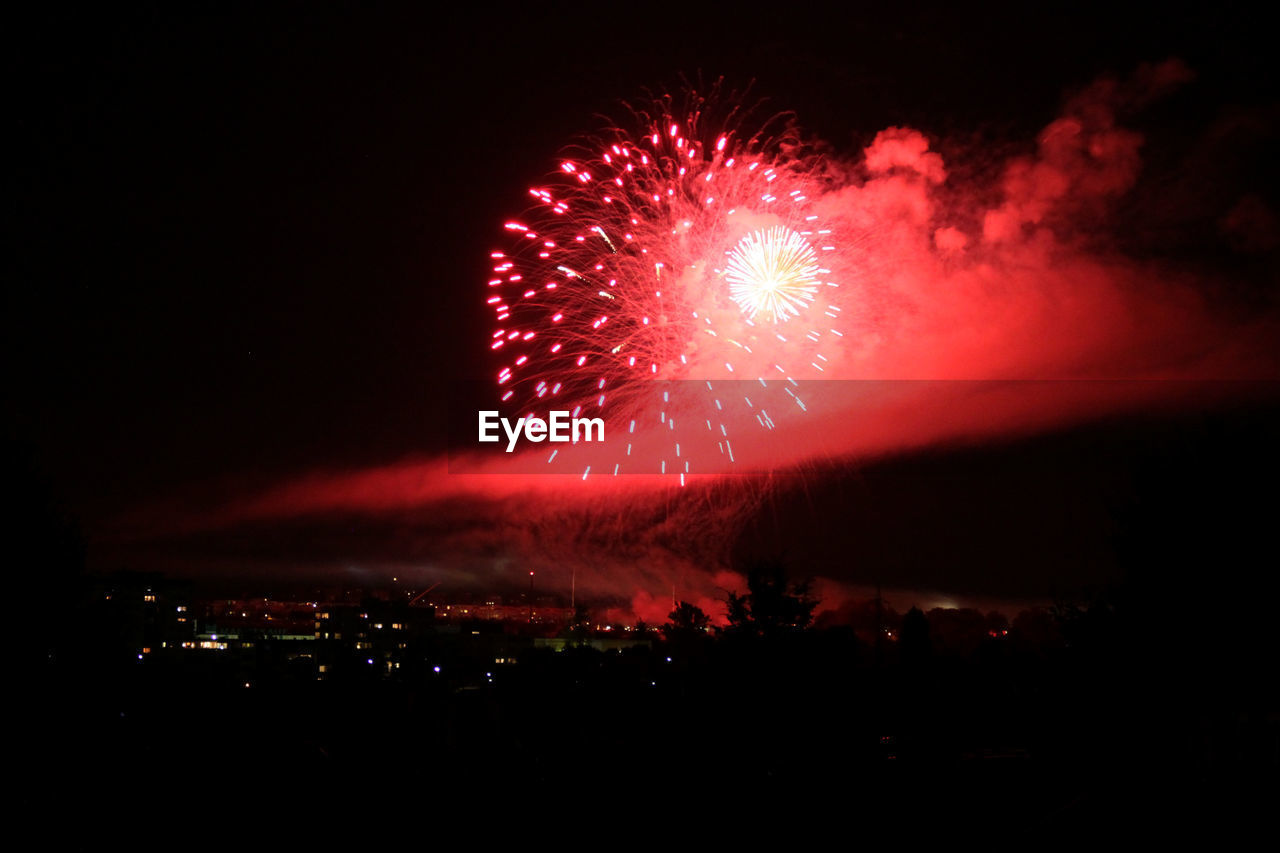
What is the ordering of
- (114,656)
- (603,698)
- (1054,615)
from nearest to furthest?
1. (114,656)
2. (603,698)
3. (1054,615)

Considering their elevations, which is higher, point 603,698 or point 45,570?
point 45,570

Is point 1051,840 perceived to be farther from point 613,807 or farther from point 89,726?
point 89,726

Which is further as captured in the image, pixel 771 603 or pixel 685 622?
pixel 685 622

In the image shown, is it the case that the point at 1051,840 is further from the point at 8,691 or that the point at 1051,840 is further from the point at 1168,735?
the point at 8,691

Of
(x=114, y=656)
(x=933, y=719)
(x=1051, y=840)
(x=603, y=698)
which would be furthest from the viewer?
(x=933, y=719)

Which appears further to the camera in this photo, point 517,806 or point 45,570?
point 45,570

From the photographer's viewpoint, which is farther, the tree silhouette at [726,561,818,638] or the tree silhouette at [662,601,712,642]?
the tree silhouette at [662,601,712,642]

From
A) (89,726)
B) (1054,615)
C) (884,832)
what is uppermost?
(1054,615)

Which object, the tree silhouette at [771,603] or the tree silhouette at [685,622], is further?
the tree silhouette at [685,622]

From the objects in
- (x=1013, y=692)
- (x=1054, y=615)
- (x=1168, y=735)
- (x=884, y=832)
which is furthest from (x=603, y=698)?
(x=1013, y=692)

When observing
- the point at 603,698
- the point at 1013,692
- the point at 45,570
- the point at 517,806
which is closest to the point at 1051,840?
the point at 517,806
